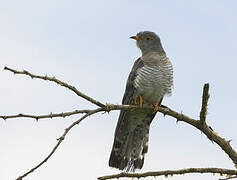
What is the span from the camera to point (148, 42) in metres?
9.01

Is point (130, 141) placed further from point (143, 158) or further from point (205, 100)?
point (205, 100)

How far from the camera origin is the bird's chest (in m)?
7.48

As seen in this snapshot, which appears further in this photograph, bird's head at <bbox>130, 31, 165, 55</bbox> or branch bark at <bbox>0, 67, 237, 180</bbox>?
bird's head at <bbox>130, 31, 165, 55</bbox>

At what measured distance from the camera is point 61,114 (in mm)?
3918

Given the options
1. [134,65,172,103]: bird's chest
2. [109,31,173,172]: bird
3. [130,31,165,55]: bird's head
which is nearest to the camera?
[109,31,173,172]: bird

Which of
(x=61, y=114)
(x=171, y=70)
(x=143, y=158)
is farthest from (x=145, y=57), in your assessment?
(x=61, y=114)

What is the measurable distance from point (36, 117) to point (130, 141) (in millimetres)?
4015

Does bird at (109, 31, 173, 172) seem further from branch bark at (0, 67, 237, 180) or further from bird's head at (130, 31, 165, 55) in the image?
branch bark at (0, 67, 237, 180)

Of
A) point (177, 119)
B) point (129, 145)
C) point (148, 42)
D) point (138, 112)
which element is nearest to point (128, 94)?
point (138, 112)

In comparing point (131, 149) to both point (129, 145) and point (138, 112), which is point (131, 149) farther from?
point (138, 112)

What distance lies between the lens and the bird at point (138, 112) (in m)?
7.34

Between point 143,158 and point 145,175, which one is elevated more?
point 143,158

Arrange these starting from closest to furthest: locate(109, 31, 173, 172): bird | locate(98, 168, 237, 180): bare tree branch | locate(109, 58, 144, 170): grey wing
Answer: locate(98, 168, 237, 180): bare tree branch, locate(109, 58, 144, 170): grey wing, locate(109, 31, 173, 172): bird

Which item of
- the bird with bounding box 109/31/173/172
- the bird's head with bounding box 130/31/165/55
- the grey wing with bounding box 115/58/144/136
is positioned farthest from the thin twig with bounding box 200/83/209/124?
the bird's head with bounding box 130/31/165/55
